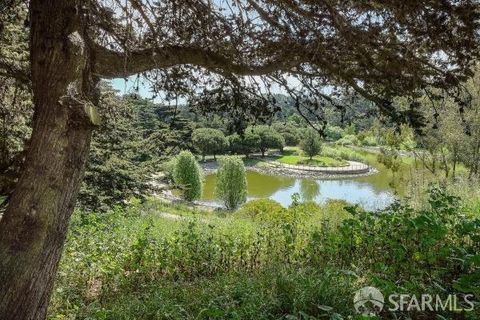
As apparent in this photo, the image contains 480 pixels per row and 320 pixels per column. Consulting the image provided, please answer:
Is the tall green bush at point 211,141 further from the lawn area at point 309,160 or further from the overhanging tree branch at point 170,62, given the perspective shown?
the overhanging tree branch at point 170,62

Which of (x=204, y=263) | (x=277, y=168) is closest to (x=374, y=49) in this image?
(x=204, y=263)

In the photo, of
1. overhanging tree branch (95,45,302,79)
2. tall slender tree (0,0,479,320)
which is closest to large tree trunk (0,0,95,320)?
tall slender tree (0,0,479,320)

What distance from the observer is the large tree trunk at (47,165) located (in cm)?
207

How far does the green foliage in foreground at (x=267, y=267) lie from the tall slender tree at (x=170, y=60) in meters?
0.83

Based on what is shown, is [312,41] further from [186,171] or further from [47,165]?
[186,171]

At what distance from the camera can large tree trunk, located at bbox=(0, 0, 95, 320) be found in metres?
2.07

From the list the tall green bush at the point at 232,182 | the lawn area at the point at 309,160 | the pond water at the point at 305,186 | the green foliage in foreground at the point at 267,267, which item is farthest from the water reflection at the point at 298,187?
the green foliage in foreground at the point at 267,267

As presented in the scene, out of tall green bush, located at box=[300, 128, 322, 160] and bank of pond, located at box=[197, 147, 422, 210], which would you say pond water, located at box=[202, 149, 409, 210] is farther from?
tall green bush, located at box=[300, 128, 322, 160]

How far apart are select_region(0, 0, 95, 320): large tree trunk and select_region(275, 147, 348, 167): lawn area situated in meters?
50.1

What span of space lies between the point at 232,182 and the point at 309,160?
2804 centimetres

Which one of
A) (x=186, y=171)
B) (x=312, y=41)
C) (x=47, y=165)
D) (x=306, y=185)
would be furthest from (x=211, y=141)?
(x=47, y=165)

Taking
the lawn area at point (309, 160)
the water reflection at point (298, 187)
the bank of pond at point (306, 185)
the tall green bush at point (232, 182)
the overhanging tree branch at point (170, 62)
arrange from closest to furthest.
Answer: the overhanging tree branch at point (170, 62) → the tall green bush at point (232, 182) → the bank of pond at point (306, 185) → the water reflection at point (298, 187) → the lawn area at point (309, 160)

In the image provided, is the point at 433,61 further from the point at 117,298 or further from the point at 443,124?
the point at 443,124

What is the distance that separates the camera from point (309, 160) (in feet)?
177
